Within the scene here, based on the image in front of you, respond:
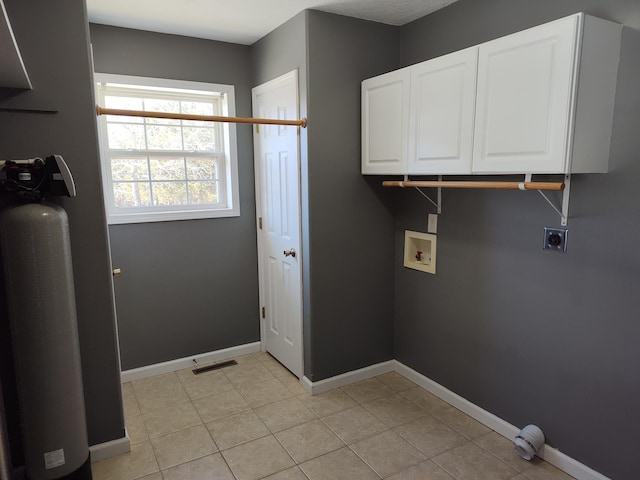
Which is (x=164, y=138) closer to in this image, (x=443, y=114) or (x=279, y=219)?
(x=279, y=219)

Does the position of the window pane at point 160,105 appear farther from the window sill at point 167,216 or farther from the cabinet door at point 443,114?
the cabinet door at point 443,114

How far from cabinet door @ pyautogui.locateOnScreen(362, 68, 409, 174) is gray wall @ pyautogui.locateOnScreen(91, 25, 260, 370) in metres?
1.03

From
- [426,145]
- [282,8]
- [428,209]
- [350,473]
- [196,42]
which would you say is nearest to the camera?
[350,473]

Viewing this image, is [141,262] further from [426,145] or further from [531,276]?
[531,276]

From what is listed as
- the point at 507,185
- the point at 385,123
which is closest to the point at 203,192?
the point at 385,123

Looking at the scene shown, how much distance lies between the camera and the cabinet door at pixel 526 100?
1.69m

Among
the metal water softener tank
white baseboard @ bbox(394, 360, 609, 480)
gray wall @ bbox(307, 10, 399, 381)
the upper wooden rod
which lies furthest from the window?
white baseboard @ bbox(394, 360, 609, 480)

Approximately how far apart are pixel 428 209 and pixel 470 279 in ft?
1.70

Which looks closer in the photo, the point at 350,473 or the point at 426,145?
the point at 350,473

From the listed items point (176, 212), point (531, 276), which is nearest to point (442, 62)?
point (531, 276)

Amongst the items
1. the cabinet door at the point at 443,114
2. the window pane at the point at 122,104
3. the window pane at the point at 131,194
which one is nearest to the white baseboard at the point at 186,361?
the window pane at the point at 131,194

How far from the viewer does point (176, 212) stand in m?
3.12

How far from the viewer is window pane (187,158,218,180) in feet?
10.5

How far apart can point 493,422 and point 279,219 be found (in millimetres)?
1873
